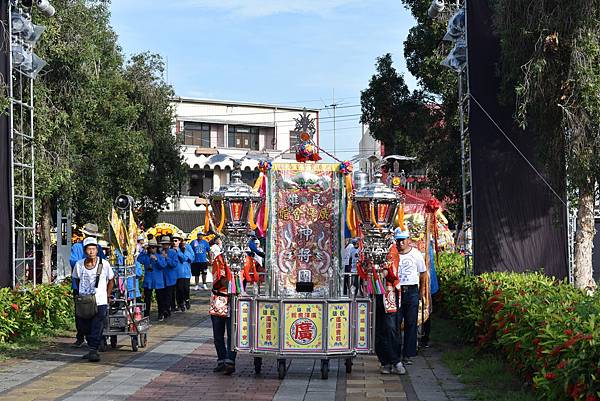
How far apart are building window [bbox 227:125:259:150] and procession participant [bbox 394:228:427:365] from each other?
144 feet

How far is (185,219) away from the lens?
150 feet

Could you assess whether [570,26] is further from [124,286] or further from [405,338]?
[124,286]

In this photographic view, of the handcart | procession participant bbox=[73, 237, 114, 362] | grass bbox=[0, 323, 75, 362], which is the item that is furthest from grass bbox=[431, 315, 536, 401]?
grass bbox=[0, 323, 75, 362]

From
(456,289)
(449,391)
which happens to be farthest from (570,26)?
(449,391)

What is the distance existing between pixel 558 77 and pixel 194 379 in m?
7.85

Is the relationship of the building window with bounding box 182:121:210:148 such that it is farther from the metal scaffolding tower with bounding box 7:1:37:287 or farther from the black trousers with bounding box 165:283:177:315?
the metal scaffolding tower with bounding box 7:1:37:287

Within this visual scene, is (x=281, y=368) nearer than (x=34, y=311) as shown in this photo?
Yes

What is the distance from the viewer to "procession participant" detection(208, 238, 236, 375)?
37.7 feet

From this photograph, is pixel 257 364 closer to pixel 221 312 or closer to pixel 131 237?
pixel 221 312

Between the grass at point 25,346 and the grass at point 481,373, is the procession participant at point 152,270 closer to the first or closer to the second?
the grass at point 25,346

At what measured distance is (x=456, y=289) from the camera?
1565 cm

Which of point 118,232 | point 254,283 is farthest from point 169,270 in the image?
point 254,283

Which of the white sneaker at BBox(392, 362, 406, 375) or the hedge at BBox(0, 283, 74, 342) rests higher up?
the hedge at BBox(0, 283, 74, 342)

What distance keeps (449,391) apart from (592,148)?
6304 millimetres
